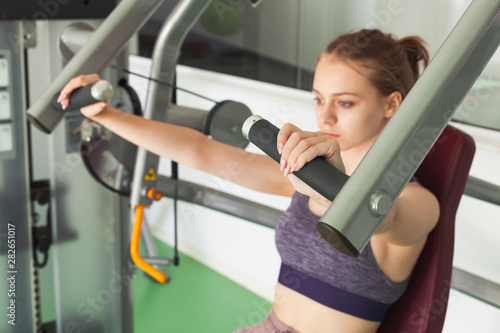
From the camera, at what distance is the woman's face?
4.76 ft

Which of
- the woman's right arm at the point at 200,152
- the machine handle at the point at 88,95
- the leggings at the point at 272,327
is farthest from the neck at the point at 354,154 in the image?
the machine handle at the point at 88,95

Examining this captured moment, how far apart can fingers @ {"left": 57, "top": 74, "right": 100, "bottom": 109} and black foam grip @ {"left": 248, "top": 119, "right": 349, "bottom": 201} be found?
609 mm

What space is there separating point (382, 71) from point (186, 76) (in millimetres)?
2381

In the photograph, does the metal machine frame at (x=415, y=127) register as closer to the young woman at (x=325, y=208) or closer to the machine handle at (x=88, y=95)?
the young woman at (x=325, y=208)

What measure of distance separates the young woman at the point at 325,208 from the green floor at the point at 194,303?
1.59 meters

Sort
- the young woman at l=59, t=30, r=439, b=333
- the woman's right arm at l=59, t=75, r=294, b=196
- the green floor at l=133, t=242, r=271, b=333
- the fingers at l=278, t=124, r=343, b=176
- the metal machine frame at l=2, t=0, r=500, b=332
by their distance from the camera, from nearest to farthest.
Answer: the metal machine frame at l=2, t=0, r=500, b=332, the fingers at l=278, t=124, r=343, b=176, the young woman at l=59, t=30, r=439, b=333, the woman's right arm at l=59, t=75, r=294, b=196, the green floor at l=133, t=242, r=271, b=333

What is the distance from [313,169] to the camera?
0.84 meters

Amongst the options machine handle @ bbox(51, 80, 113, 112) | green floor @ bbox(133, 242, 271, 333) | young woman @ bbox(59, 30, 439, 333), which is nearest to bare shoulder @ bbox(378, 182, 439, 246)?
young woman @ bbox(59, 30, 439, 333)

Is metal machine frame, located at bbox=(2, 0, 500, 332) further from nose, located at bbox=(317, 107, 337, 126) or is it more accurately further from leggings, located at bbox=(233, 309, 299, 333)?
leggings, located at bbox=(233, 309, 299, 333)

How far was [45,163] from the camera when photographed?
2096mm

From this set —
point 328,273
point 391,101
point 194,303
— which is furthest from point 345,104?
point 194,303

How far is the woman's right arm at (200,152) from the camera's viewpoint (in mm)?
1558

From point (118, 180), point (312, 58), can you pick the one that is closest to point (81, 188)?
point (118, 180)

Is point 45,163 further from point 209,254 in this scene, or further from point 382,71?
point 209,254
